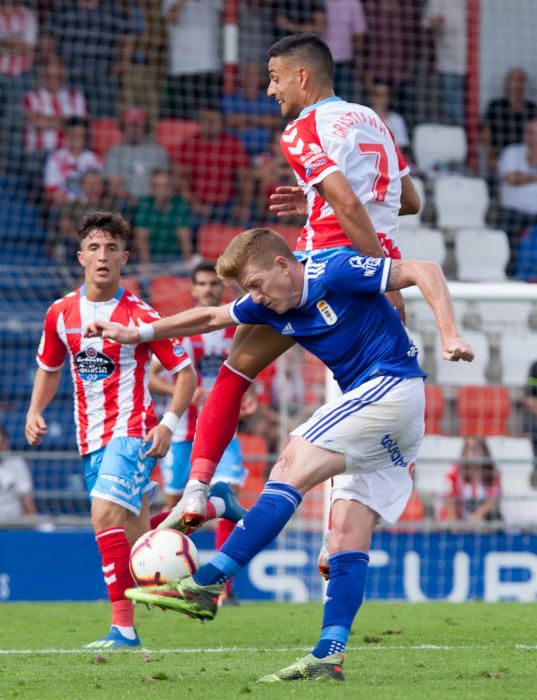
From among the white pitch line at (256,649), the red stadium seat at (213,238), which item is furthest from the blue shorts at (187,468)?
the red stadium seat at (213,238)

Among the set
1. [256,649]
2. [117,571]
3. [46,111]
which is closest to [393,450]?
[256,649]

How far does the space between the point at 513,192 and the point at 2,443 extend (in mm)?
7278

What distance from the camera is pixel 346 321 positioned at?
529cm

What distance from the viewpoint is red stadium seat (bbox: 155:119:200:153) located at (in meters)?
15.5

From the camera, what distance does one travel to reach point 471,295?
10.9 meters

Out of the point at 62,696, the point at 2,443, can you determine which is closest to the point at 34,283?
the point at 2,443

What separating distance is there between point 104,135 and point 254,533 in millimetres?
10872

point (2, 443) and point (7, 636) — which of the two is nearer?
point (7, 636)

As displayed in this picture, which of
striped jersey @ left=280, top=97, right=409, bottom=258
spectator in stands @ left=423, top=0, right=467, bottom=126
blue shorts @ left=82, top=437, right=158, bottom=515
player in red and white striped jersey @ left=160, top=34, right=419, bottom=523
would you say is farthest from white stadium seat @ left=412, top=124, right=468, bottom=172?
striped jersey @ left=280, top=97, right=409, bottom=258

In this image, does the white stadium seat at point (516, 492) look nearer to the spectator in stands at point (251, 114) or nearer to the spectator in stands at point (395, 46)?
the spectator in stands at point (251, 114)

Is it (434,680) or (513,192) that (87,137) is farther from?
(434,680)

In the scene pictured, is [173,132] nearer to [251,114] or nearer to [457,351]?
[251,114]

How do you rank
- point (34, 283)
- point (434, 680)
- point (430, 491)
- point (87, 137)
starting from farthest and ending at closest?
point (87, 137), point (34, 283), point (430, 491), point (434, 680)

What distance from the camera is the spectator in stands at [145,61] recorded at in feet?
51.1
